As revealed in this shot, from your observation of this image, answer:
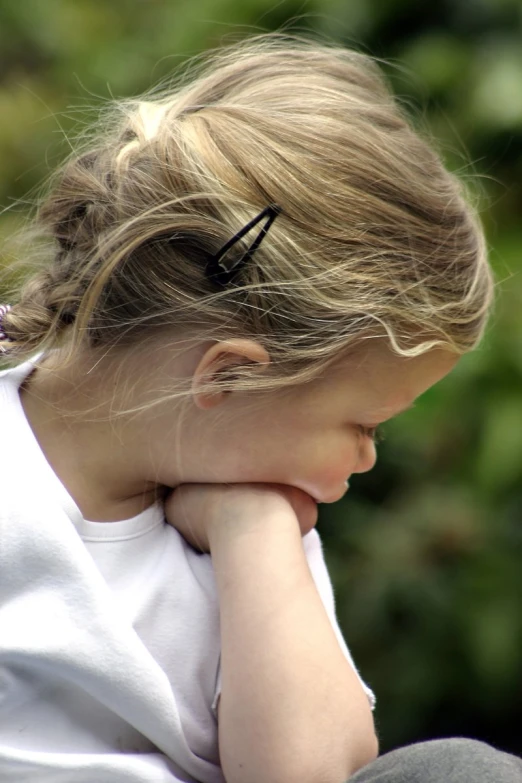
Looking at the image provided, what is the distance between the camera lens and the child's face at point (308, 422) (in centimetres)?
122

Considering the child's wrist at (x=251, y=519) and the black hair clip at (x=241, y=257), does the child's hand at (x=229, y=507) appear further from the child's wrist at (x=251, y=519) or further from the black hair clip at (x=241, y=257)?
the black hair clip at (x=241, y=257)

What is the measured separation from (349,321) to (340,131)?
0.74 ft

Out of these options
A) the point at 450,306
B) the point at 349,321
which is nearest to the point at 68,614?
the point at 349,321

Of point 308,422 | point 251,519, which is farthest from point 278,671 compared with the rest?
point 308,422

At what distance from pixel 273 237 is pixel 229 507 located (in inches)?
13.0

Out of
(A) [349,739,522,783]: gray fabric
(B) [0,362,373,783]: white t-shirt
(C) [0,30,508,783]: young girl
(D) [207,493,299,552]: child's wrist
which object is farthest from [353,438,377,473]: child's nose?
(A) [349,739,522,783]: gray fabric

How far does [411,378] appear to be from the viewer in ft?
4.11

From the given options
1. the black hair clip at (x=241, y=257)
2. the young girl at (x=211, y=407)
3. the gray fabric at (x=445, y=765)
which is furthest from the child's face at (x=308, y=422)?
the gray fabric at (x=445, y=765)

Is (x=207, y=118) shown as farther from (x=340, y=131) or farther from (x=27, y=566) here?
(x=27, y=566)

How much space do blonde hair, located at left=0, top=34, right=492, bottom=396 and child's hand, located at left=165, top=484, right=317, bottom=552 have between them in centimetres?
15

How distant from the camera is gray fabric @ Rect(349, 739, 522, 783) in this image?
98 centimetres

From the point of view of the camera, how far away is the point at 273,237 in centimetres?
116

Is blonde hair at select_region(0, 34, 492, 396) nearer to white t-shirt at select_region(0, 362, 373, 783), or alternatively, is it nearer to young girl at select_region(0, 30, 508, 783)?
young girl at select_region(0, 30, 508, 783)

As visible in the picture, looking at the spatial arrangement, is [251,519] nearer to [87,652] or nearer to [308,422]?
[308,422]
